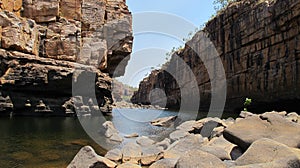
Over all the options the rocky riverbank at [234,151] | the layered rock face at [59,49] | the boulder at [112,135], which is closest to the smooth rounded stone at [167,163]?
the rocky riverbank at [234,151]

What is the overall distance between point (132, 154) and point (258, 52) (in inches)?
1077

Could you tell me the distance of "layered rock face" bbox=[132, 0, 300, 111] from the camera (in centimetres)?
2522

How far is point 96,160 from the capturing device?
618 centimetres

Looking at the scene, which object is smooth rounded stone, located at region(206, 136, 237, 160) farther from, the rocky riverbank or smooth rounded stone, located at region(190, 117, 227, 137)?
smooth rounded stone, located at region(190, 117, 227, 137)

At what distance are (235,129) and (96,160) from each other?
405 cm

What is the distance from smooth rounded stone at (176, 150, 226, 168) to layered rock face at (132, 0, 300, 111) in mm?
23136

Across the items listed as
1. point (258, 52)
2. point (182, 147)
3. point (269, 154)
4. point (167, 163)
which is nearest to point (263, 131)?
point (269, 154)

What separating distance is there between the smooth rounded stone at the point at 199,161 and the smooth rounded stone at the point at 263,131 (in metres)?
1.79

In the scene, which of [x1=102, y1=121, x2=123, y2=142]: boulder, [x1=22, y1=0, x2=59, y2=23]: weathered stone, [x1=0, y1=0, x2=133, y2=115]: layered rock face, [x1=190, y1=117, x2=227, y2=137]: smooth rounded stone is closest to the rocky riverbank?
[x1=190, y1=117, x2=227, y2=137]: smooth rounded stone

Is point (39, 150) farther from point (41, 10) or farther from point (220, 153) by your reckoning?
point (41, 10)

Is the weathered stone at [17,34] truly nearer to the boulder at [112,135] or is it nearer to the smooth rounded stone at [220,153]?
the boulder at [112,135]

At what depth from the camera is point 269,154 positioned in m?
4.93

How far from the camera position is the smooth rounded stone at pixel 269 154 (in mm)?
4450

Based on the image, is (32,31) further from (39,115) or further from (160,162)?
(160,162)
